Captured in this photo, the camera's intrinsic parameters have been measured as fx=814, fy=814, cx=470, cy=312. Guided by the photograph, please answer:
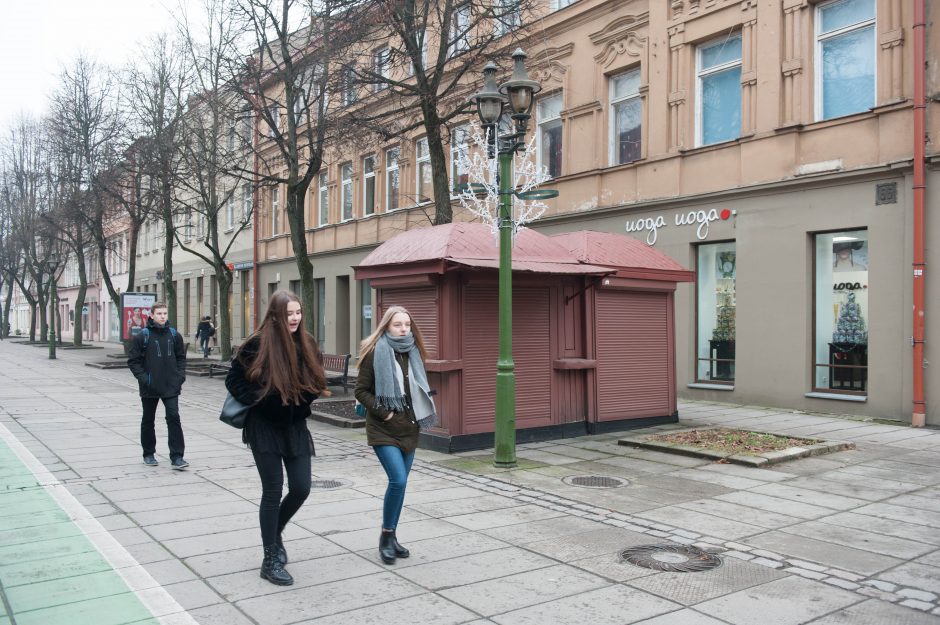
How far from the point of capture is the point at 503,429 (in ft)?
30.2

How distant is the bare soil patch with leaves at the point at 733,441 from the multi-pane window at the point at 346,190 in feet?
68.1

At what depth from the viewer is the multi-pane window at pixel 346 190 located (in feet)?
98.1

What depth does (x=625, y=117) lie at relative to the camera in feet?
61.5

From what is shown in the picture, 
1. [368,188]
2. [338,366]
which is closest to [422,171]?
[368,188]

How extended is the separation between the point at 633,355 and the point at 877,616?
7.90 metres

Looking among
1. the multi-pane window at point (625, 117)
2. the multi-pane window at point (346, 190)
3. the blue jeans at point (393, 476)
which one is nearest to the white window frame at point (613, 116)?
the multi-pane window at point (625, 117)

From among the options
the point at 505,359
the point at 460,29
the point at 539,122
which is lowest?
the point at 505,359

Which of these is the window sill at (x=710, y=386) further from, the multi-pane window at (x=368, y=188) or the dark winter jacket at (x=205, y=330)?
the dark winter jacket at (x=205, y=330)

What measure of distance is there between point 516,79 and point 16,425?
9448 mm

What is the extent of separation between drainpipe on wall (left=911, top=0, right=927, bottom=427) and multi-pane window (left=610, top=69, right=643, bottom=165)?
6.29m

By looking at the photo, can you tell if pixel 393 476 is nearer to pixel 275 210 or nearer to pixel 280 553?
pixel 280 553

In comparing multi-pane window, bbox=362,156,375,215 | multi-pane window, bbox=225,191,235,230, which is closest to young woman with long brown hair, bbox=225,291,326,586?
multi-pane window, bbox=362,156,375,215

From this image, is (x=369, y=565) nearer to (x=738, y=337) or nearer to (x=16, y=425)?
(x=16, y=425)

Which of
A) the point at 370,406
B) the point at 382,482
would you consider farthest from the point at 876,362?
the point at 370,406
